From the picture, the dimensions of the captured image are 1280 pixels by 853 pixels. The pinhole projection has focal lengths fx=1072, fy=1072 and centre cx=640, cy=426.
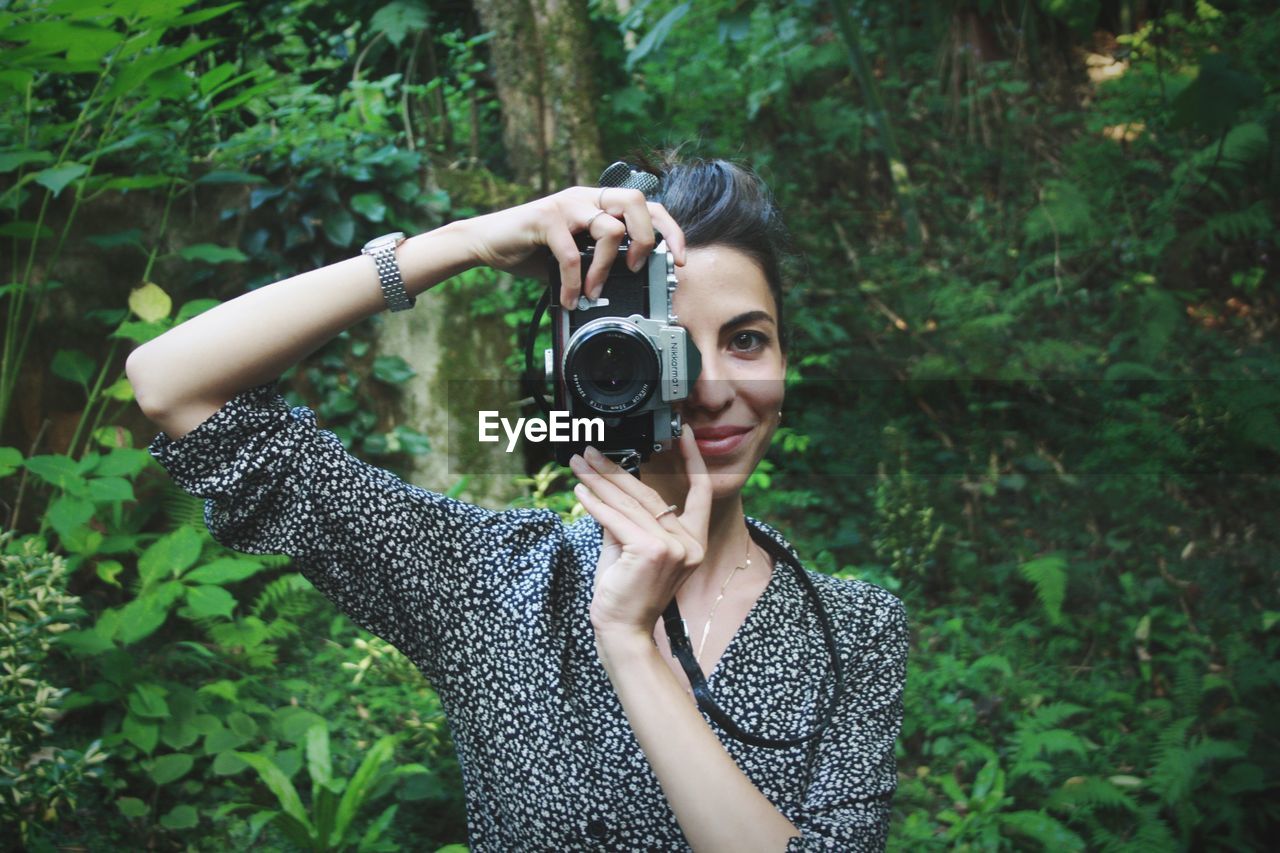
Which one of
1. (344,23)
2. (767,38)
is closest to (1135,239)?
(767,38)

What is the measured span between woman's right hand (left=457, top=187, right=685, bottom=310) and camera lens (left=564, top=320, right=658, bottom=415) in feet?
0.22

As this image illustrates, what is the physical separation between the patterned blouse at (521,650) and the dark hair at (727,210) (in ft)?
1.62

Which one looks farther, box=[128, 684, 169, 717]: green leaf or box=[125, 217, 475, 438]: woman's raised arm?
box=[128, 684, 169, 717]: green leaf

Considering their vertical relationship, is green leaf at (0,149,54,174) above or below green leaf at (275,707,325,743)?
above

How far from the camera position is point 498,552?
155 centimetres

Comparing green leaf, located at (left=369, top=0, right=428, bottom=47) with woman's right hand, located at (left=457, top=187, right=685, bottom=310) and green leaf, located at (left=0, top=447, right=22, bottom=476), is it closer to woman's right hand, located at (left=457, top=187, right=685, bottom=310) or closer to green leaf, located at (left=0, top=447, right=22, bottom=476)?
green leaf, located at (left=0, top=447, right=22, bottom=476)

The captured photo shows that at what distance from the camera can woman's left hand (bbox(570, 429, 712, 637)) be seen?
1.26 meters

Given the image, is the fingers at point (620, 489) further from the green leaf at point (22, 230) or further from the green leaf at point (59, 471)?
the green leaf at point (22, 230)

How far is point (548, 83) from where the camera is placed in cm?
402

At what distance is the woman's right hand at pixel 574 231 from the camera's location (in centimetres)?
132

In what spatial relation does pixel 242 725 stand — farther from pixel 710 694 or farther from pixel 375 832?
pixel 710 694

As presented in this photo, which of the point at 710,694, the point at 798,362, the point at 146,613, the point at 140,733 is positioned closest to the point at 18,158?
the point at 146,613

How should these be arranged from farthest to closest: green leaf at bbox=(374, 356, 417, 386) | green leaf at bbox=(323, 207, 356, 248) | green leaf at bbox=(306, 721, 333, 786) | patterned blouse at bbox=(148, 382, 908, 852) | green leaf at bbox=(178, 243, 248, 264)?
green leaf at bbox=(374, 356, 417, 386), green leaf at bbox=(323, 207, 356, 248), green leaf at bbox=(178, 243, 248, 264), green leaf at bbox=(306, 721, 333, 786), patterned blouse at bbox=(148, 382, 908, 852)

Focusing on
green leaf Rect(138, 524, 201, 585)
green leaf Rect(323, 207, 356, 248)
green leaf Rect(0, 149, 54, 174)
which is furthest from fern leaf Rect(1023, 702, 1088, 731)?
green leaf Rect(0, 149, 54, 174)
